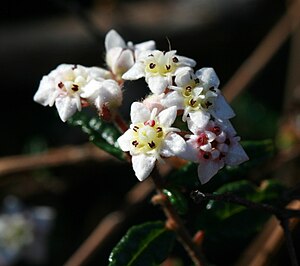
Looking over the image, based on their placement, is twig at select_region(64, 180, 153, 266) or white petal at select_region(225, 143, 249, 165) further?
twig at select_region(64, 180, 153, 266)

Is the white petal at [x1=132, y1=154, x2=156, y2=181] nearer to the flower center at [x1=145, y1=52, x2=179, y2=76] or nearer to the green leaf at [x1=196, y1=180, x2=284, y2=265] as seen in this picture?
the flower center at [x1=145, y1=52, x2=179, y2=76]

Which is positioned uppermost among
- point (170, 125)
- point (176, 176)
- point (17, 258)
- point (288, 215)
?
point (170, 125)

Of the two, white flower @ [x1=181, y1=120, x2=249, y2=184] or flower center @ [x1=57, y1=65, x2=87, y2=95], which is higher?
flower center @ [x1=57, y1=65, x2=87, y2=95]

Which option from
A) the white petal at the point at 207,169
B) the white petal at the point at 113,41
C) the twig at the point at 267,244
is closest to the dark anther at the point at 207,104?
the white petal at the point at 207,169

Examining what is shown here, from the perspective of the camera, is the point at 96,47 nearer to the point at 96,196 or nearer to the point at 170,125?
the point at 96,196

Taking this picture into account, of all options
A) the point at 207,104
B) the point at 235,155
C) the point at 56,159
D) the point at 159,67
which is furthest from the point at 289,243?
the point at 56,159

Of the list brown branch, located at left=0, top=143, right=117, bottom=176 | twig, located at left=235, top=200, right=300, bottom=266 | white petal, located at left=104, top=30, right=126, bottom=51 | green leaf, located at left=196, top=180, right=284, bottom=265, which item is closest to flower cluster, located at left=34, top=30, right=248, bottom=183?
white petal, located at left=104, top=30, right=126, bottom=51

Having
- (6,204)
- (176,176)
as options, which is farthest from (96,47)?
(176,176)

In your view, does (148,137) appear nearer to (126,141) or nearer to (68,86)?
(126,141)

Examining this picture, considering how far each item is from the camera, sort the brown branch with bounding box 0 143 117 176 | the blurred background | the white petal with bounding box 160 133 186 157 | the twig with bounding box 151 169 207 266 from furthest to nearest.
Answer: the blurred background < the brown branch with bounding box 0 143 117 176 < the twig with bounding box 151 169 207 266 < the white petal with bounding box 160 133 186 157
